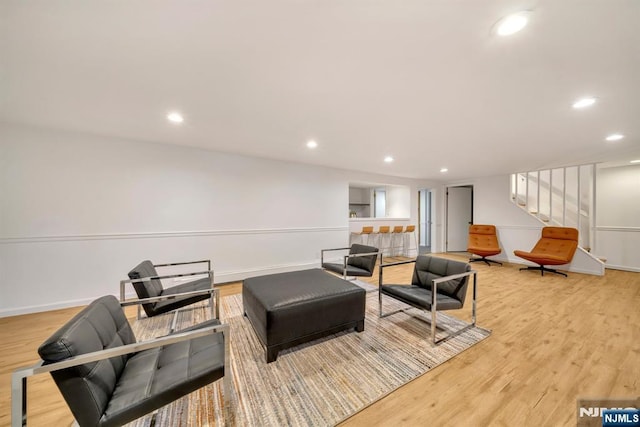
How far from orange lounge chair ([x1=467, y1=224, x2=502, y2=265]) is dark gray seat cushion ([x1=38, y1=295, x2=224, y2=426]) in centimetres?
622

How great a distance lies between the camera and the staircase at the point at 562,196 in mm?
5133

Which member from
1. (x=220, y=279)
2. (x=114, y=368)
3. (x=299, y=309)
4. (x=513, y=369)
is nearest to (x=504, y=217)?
(x=513, y=369)

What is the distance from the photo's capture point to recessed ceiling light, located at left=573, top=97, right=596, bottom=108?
83.1 inches

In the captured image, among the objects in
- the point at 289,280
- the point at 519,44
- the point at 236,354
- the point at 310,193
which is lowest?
the point at 236,354

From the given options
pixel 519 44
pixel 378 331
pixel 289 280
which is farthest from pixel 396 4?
pixel 378 331

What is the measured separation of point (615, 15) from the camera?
1215mm

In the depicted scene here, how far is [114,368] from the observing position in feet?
4.19

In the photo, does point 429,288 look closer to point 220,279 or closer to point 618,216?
point 220,279

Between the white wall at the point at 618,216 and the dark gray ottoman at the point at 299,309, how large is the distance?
6616 millimetres

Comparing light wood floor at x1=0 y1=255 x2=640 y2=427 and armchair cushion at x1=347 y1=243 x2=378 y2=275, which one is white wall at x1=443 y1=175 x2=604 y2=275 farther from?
armchair cushion at x1=347 y1=243 x2=378 y2=275

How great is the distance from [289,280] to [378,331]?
44.2 inches

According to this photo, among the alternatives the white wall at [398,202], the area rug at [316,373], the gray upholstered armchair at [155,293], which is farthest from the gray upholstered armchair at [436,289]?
the white wall at [398,202]

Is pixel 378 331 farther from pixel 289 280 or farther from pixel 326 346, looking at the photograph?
pixel 289 280

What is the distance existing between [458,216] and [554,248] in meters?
2.79
